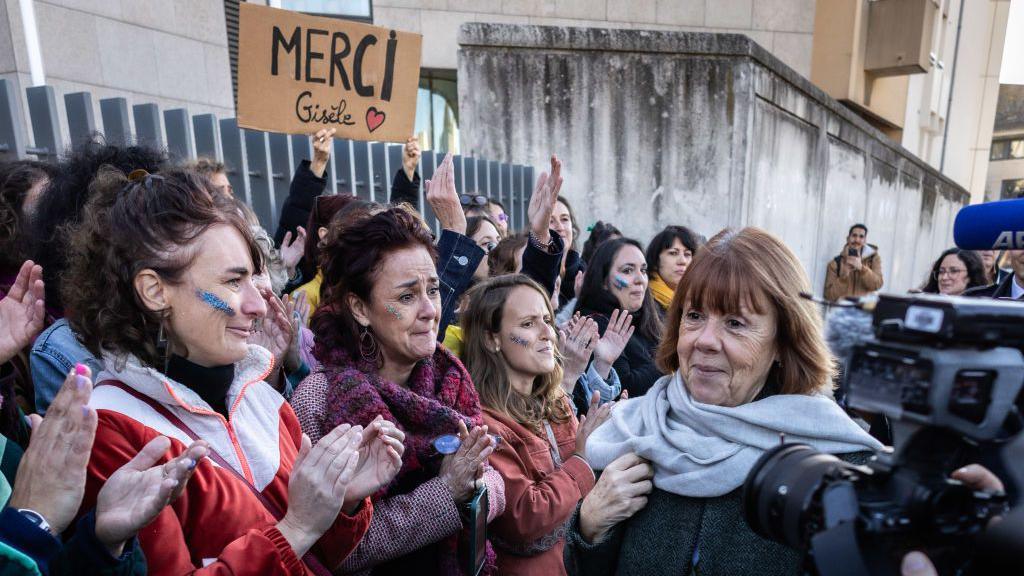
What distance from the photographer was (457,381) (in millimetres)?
2137

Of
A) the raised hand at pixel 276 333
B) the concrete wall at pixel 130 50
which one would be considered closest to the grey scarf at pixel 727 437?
the raised hand at pixel 276 333

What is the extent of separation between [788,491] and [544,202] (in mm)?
2409

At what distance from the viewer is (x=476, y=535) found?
181 cm

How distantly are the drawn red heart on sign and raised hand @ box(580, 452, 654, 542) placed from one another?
8.65 feet

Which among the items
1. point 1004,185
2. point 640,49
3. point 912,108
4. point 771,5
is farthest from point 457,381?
point 1004,185

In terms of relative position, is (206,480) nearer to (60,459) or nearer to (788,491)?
(60,459)

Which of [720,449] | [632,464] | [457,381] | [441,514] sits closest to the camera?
[720,449]

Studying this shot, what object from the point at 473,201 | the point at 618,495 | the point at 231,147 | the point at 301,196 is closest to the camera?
the point at 618,495

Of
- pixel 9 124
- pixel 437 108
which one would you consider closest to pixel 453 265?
pixel 9 124

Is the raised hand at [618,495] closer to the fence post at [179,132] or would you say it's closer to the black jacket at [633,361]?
the black jacket at [633,361]

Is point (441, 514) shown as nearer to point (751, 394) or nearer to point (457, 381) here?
point (457, 381)

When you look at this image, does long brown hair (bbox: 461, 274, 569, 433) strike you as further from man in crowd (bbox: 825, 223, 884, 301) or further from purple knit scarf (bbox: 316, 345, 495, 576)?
man in crowd (bbox: 825, 223, 884, 301)

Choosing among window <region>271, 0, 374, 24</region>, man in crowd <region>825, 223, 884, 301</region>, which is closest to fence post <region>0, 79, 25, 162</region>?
window <region>271, 0, 374, 24</region>

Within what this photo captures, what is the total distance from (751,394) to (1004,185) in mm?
38829
